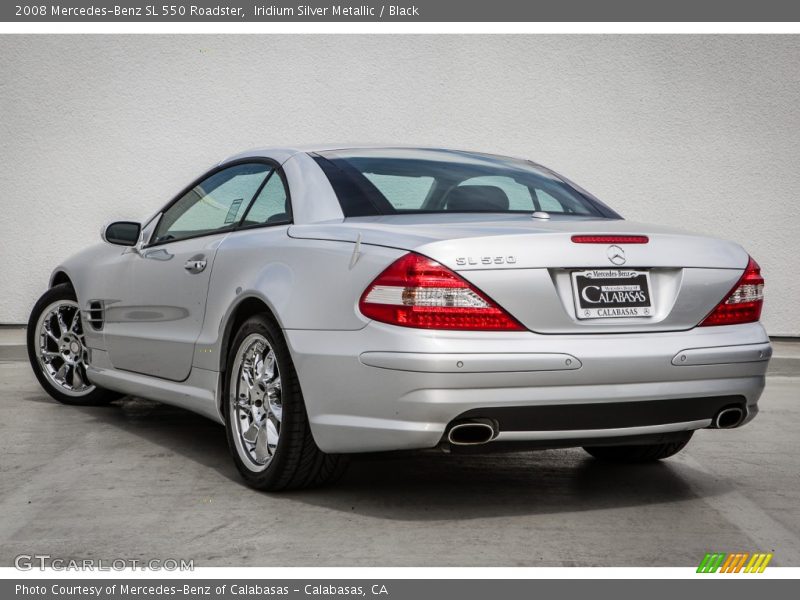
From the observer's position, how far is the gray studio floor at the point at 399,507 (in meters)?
3.72

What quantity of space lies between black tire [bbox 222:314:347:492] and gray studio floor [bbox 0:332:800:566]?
→ 2.8 inches

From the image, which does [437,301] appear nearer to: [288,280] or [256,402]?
[288,280]

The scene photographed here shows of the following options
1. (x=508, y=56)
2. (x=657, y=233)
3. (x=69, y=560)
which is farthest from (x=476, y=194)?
(x=508, y=56)

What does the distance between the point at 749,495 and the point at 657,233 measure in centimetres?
125

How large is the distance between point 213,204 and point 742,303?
2499 mm

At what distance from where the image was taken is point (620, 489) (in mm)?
4723

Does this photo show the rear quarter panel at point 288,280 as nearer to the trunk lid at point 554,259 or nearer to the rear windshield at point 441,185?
the trunk lid at point 554,259

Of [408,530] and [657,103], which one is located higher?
[657,103]

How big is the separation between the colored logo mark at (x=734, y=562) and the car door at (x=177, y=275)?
2.47 meters

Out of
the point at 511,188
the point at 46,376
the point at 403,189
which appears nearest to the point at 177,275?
the point at 403,189

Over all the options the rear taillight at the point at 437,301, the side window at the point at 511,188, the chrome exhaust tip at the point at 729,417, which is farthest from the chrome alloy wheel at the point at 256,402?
the chrome exhaust tip at the point at 729,417

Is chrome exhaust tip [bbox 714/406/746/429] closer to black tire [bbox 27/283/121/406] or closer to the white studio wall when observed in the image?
black tire [bbox 27/283/121/406]

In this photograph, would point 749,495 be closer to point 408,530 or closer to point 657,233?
point 657,233

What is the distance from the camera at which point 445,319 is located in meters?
3.82
